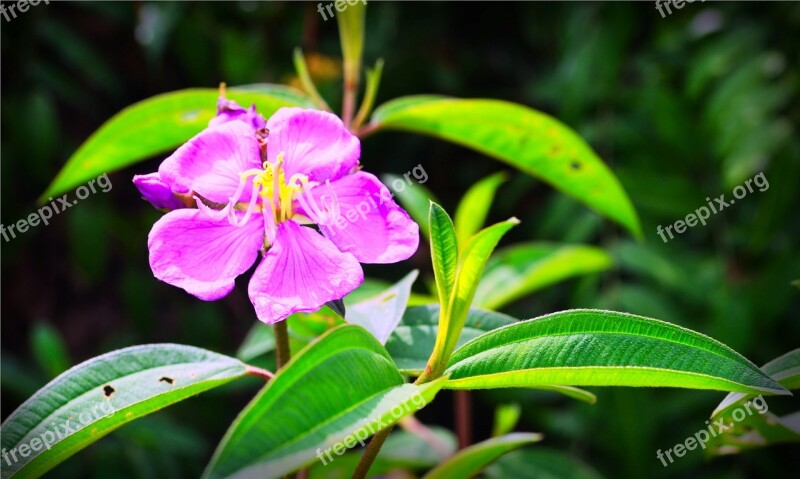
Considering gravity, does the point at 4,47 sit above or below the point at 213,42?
above

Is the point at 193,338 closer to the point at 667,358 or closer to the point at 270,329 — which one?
the point at 270,329

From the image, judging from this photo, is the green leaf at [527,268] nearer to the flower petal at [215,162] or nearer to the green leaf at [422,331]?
the green leaf at [422,331]

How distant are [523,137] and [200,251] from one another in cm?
49

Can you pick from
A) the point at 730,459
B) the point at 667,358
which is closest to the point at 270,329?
the point at 667,358

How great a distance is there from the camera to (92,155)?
0.95 metres

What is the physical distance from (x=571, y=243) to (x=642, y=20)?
55cm

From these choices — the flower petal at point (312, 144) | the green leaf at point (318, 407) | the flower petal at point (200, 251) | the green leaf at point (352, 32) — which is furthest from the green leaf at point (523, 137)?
the green leaf at point (318, 407)

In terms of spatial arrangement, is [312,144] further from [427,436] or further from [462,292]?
[427,436]

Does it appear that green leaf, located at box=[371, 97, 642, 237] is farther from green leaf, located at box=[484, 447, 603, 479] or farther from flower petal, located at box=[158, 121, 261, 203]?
green leaf, located at box=[484, 447, 603, 479]

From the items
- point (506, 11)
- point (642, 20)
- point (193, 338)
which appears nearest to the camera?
point (642, 20)

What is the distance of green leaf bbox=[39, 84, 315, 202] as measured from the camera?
3.07ft

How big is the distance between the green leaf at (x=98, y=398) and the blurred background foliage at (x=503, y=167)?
758mm

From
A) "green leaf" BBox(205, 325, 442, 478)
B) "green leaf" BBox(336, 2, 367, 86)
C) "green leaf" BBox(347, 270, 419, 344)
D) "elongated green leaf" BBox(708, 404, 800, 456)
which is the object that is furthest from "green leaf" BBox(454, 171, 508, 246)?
"green leaf" BBox(205, 325, 442, 478)

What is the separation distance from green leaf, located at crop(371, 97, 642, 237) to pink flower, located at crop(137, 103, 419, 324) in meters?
0.25
